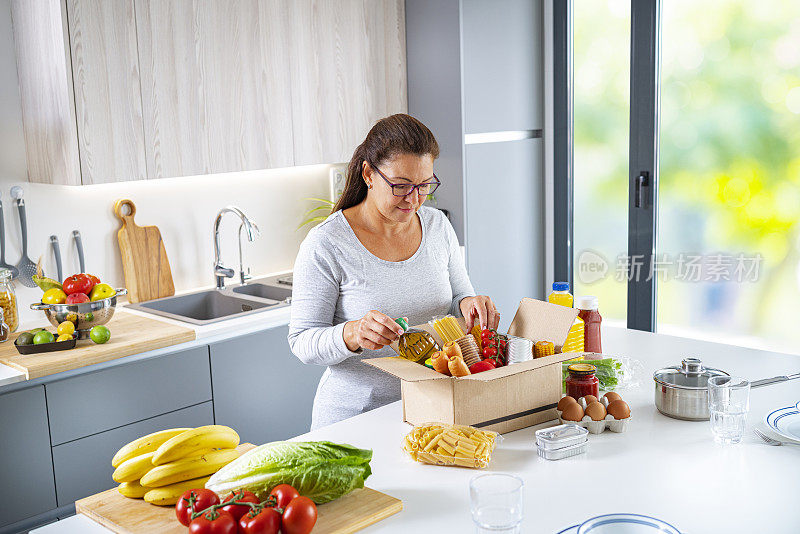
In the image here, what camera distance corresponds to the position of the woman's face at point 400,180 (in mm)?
1980

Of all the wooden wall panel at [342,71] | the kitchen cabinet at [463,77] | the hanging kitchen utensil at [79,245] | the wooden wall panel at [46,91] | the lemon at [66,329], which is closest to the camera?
the lemon at [66,329]

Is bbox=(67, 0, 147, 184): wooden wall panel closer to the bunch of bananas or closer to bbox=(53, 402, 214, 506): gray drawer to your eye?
bbox=(53, 402, 214, 506): gray drawer

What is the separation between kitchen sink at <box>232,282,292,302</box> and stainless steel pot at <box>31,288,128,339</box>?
0.84 metres

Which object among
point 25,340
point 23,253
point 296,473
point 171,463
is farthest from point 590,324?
point 23,253

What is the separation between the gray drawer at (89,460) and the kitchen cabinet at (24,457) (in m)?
0.04

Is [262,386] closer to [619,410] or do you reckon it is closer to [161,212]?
[161,212]

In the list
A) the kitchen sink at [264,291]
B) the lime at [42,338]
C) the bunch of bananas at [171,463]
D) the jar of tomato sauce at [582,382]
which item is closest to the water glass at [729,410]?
the jar of tomato sauce at [582,382]

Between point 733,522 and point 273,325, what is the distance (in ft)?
6.42

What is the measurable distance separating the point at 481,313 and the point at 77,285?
1393 mm

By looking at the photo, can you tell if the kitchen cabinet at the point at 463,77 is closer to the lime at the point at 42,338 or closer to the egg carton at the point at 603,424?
the lime at the point at 42,338

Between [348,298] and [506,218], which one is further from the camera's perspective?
[506,218]

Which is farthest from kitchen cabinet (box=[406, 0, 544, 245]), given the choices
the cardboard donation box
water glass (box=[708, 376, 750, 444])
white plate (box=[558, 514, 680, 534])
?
white plate (box=[558, 514, 680, 534])

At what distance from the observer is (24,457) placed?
2.32 m

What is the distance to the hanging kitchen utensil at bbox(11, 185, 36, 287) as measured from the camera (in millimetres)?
2873
